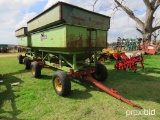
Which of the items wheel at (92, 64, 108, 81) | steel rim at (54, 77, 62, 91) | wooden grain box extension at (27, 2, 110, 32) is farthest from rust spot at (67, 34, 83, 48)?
wheel at (92, 64, 108, 81)

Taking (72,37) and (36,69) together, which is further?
(36,69)

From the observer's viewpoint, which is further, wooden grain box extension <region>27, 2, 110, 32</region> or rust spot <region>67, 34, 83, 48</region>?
rust spot <region>67, 34, 83, 48</region>

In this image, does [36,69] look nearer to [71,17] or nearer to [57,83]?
[57,83]

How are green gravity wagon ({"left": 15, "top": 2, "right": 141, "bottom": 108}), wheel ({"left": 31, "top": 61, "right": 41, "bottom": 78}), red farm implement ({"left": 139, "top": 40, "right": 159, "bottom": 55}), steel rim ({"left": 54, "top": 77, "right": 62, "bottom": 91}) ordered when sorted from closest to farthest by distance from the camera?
green gravity wagon ({"left": 15, "top": 2, "right": 141, "bottom": 108}), steel rim ({"left": 54, "top": 77, "right": 62, "bottom": 91}), wheel ({"left": 31, "top": 61, "right": 41, "bottom": 78}), red farm implement ({"left": 139, "top": 40, "right": 159, "bottom": 55})

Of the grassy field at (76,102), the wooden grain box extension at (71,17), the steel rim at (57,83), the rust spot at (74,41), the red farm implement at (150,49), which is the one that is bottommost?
the grassy field at (76,102)

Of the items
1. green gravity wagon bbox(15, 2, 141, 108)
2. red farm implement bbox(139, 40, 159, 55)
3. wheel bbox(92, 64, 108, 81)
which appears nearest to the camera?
green gravity wagon bbox(15, 2, 141, 108)

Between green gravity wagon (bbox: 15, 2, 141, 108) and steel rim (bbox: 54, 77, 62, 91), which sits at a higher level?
green gravity wagon (bbox: 15, 2, 141, 108)

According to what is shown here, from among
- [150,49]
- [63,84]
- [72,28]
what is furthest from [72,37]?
[150,49]

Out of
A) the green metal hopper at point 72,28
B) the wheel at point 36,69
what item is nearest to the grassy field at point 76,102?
the wheel at point 36,69

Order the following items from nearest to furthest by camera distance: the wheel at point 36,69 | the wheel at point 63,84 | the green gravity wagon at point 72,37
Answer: the wheel at point 63,84 < the green gravity wagon at point 72,37 < the wheel at point 36,69

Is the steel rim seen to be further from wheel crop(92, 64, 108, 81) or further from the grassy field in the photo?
wheel crop(92, 64, 108, 81)

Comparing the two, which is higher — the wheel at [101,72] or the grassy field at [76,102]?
the wheel at [101,72]

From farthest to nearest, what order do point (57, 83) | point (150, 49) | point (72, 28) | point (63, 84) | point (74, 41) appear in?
point (150, 49)
point (57, 83)
point (74, 41)
point (72, 28)
point (63, 84)

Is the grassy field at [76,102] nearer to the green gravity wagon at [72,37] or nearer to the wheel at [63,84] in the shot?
the wheel at [63,84]
